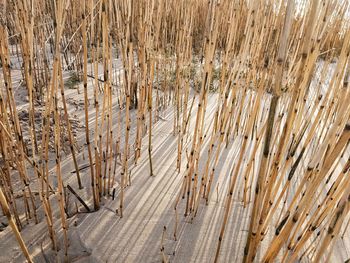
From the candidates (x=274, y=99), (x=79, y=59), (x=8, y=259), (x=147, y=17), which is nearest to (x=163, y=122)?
(x=147, y=17)

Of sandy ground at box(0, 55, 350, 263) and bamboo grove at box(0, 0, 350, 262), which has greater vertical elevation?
bamboo grove at box(0, 0, 350, 262)

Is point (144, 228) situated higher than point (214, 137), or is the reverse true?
point (214, 137)

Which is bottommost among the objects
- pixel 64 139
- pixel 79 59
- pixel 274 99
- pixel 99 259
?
pixel 99 259

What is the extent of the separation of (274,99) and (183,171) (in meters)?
0.94

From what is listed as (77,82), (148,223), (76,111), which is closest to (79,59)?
(77,82)

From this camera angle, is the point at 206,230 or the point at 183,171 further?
the point at 183,171

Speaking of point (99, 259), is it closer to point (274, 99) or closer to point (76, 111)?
point (274, 99)

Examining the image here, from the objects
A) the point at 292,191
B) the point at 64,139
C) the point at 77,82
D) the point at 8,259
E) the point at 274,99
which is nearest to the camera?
the point at 274,99

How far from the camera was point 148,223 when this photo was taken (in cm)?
107

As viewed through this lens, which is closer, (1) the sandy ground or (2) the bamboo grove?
(2) the bamboo grove

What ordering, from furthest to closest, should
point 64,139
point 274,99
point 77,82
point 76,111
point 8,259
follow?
point 77,82 < point 76,111 < point 64,139 < point 8,259 < point 274,99

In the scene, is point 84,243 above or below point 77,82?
below

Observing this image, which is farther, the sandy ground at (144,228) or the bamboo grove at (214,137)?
the sandy ground at (144,228)

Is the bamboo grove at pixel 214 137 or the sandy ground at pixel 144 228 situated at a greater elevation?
the bamboo grove at pixel 214 137
